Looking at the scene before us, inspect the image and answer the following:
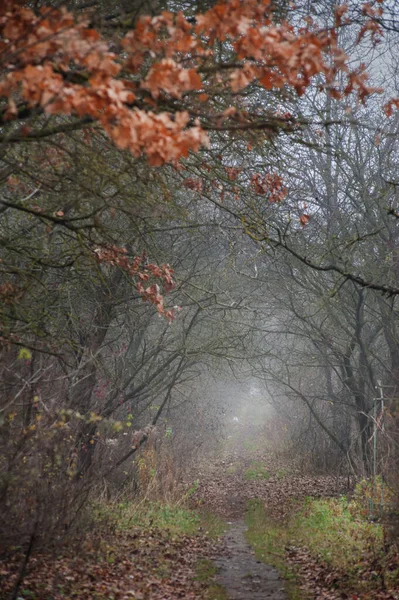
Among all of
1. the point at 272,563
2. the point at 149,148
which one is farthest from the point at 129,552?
the point at 149,148

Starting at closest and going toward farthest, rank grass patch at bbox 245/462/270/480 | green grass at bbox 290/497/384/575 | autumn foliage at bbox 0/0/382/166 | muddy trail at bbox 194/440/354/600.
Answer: autumn foliage at bbox 0/0/382/166 < muddy trail at bbox 194/440/354/600 < green grass at bbox 290/497/384/575 < grass patch at bbox 245/462/270/480

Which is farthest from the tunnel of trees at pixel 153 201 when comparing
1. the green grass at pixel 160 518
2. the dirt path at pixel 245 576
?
the dirt path at pixel 245 576

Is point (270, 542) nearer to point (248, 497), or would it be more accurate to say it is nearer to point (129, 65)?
point (248, 497)

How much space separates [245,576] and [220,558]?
1.17m

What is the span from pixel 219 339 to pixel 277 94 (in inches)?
254

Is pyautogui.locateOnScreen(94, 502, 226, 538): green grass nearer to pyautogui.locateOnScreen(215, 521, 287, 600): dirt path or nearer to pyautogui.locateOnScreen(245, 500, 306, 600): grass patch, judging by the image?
pyautogui.locateOnScreen(245, 500, 306, 600): grass patch

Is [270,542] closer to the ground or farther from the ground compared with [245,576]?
farther from the ground

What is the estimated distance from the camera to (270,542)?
36.3ft

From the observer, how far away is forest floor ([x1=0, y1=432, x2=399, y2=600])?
23.2 ft

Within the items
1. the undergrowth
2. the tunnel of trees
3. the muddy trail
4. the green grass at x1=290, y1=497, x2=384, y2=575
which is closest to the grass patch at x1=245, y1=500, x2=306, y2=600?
the undergrowth

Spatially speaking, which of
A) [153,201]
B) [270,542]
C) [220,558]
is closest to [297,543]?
[270,542]

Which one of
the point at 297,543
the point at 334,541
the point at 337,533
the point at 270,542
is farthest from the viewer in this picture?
the point at 270,542

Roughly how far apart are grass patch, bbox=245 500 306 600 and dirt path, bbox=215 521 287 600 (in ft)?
0.39

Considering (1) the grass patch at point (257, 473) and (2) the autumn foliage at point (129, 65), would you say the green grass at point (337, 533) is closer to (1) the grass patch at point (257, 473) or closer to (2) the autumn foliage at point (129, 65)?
(1) the grass patch at point (257, 473)
